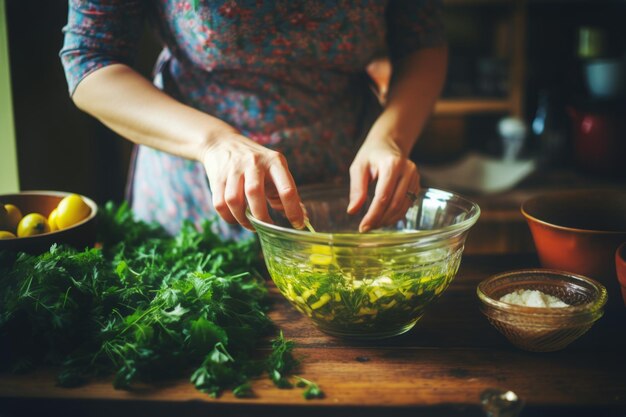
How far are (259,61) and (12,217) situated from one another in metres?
0.58

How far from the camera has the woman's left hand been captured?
1.01 meters

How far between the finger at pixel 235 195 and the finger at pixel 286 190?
0.05 metres

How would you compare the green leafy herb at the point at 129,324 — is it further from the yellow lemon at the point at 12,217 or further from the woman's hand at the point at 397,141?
the woman's hand at the point at 397,141

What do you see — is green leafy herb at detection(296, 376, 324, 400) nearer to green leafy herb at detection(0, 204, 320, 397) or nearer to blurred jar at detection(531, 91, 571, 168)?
green leafy herb at detection(0, 204, 320, 397)

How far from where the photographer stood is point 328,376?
80cm

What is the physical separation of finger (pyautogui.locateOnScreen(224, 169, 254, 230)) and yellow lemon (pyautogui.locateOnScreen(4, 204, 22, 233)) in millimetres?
468

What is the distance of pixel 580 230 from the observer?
3.05ft

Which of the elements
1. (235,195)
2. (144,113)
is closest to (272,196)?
(235,195)

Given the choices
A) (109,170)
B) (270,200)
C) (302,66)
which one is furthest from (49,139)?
(270,200)

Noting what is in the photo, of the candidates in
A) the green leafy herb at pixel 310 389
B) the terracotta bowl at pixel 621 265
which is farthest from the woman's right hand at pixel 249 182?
the terracotta bowl at pixel 621 265

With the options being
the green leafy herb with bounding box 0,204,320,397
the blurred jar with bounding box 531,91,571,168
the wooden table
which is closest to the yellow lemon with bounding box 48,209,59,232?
the green leafy herb with bounding box 0,204,320,397

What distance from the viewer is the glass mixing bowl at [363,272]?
83 centimetres

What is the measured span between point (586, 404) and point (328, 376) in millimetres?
330

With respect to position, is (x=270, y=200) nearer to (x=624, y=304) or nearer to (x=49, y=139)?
(x=624, y=304)
